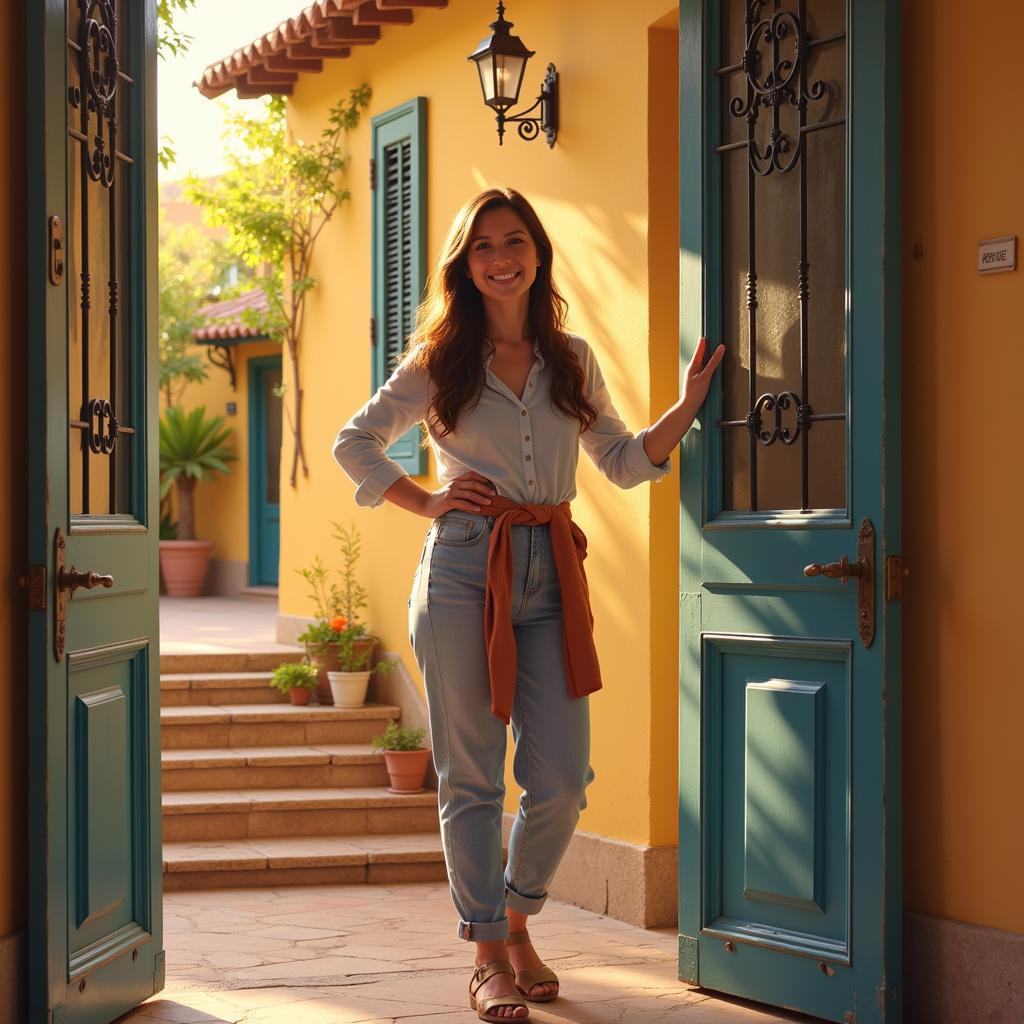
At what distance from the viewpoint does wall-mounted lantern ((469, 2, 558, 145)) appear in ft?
17.5

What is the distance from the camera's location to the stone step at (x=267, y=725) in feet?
21.4

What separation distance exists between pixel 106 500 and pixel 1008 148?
2397 millimetres

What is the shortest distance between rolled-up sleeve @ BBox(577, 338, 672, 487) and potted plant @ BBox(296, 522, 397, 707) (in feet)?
9.88

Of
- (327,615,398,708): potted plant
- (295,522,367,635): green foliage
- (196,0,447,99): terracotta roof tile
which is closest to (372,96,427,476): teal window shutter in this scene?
(196,0,447,99): terracotta roof tile

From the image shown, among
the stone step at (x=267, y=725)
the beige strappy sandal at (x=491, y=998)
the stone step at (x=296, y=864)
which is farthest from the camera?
the stone step at (x=267, y=725)

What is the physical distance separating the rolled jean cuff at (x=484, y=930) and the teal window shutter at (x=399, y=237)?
10.2ft

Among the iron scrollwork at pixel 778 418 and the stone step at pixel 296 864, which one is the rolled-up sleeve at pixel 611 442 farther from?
the stone step at pixel 296 864

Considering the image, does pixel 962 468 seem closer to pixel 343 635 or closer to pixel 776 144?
pixel 776 144

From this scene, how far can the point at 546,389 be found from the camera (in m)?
3.85

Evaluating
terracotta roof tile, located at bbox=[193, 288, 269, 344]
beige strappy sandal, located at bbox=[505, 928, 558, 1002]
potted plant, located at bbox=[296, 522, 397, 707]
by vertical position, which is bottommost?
beige strappy sandal, located at bbox=[505, 928, 558, 1002]

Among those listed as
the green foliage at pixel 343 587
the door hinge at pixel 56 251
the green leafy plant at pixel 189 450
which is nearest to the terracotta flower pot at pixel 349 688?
the green foliage at pixel 343 587

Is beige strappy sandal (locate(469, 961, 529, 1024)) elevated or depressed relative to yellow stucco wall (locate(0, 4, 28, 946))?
depressed

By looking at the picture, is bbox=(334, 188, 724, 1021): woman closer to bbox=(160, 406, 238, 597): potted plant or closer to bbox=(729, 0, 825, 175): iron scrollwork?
bbox=(729, 0, 825, 175): iron scrollwork

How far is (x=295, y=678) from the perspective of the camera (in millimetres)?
6879
